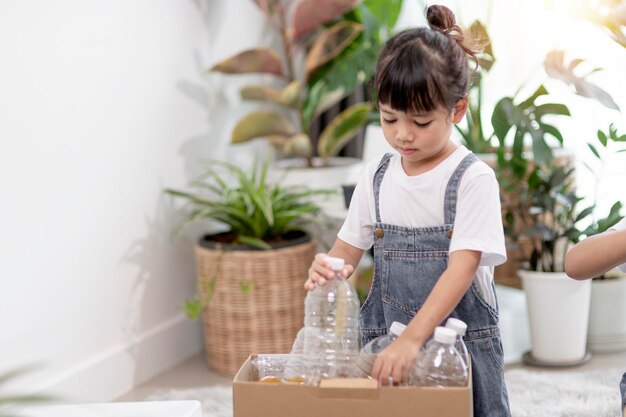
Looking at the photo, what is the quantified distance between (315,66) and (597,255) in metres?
1.89

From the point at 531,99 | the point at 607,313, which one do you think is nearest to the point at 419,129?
the point at 531,99

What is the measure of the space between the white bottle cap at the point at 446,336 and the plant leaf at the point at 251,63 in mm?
2049

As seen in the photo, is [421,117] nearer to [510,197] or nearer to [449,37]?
[449,37]

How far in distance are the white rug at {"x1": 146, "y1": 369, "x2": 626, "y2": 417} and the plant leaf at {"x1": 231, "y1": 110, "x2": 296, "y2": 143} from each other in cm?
92

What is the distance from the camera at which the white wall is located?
8.29ft

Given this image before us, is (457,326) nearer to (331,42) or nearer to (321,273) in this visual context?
(321,273)

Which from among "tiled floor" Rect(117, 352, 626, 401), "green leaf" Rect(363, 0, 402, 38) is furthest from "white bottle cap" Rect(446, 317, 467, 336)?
"green leaf" Rect(363, 0, 402, 38)

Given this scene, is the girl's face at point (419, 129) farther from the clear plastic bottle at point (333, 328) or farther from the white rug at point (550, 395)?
the white rug at point (550, 395)

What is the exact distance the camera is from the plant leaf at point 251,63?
319 cm

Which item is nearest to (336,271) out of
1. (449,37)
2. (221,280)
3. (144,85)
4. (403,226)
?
(403,226)

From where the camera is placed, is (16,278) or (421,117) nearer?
(421,117)

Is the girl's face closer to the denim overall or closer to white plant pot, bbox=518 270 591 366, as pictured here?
the denim overall

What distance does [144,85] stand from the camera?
3.08 metres

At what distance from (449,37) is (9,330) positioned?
1618 millimetres
